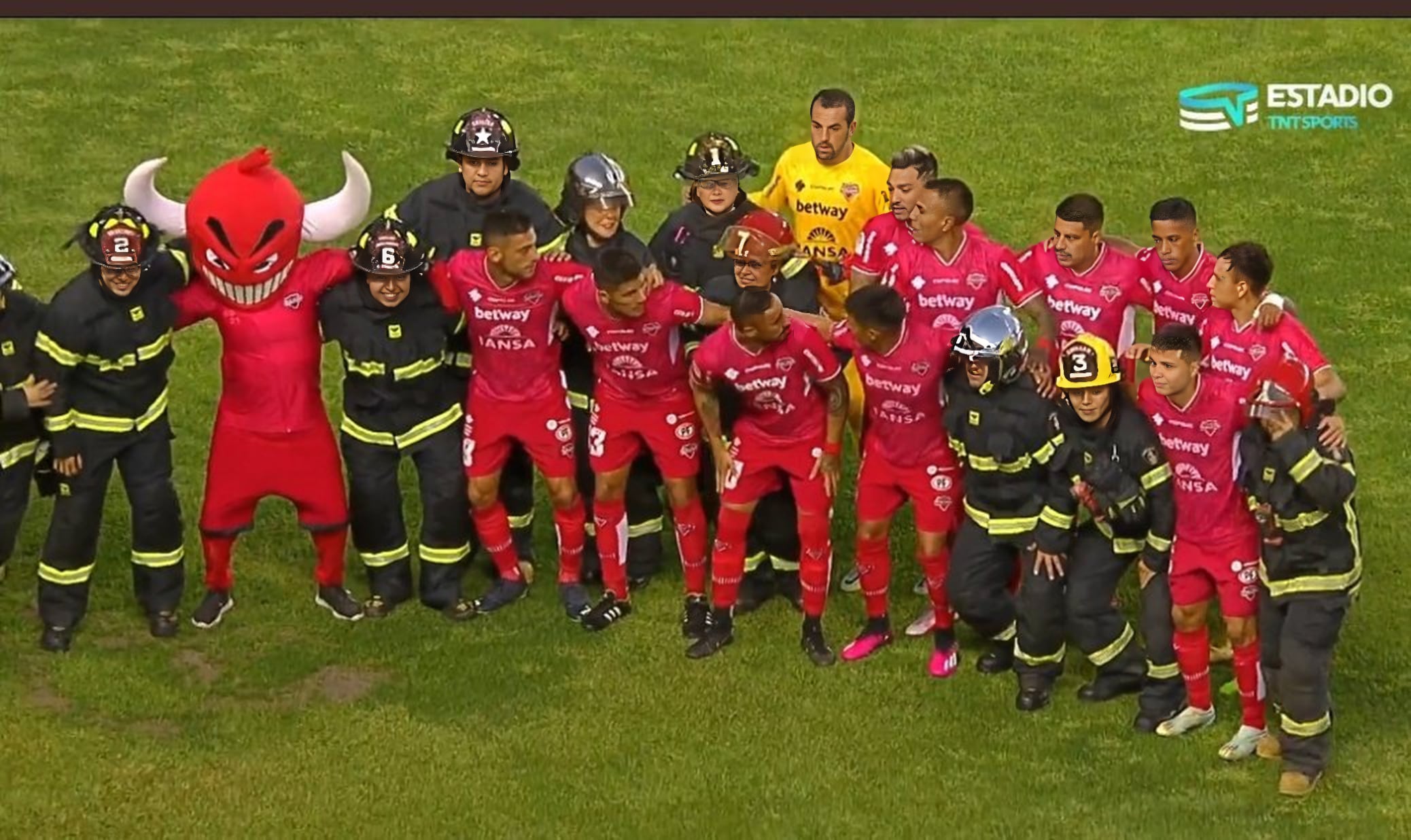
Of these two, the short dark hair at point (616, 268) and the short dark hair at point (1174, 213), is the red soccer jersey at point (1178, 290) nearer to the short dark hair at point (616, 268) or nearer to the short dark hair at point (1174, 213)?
the short dark hair at point (1174, 213)

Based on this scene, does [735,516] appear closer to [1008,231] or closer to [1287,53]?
[1008,231]

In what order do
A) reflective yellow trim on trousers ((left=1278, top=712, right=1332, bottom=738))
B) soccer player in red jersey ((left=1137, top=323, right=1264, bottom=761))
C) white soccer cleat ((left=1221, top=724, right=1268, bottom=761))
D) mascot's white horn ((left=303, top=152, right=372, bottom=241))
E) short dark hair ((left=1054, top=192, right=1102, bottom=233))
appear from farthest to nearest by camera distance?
mascot's white horn ((left=303, top=152, right=372, bottom=241))
short dark hair ((left=1054, top=192, right=1102, bottom=233))
white soccer cleat ((left=1221, top=724, right=1268, bottom=761))
soccer player in red jersey ((left=1137, top=323, right=1264, bottom=761))
reflective yellow trim on trousers ((left=1278, top=712, right=1332, bottom=738))

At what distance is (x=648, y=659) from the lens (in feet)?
Answer: 38.8

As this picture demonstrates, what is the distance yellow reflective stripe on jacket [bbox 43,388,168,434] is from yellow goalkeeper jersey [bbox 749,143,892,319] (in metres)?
3.66

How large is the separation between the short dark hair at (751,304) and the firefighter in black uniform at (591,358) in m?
0.66

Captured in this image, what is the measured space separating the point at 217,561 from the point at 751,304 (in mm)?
3362

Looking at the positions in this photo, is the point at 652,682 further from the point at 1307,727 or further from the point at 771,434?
the point at 1307,727

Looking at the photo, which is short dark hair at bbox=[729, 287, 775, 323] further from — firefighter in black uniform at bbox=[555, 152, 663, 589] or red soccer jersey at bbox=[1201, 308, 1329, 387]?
red soccer jersey at bbox=[1201, 308, 1329, 387]

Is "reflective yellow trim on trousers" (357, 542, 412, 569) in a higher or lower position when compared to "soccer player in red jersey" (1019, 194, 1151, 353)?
lower

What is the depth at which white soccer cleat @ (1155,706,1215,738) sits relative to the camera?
1095 cm

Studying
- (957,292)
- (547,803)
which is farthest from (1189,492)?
(547,803)

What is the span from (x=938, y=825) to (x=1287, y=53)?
458 inches

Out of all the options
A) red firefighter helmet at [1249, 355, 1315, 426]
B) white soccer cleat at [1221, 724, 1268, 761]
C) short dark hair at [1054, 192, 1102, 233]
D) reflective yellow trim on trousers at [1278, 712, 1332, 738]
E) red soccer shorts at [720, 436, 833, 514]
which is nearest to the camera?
red firefighter helmet at [1249, 355, 1315, 426]

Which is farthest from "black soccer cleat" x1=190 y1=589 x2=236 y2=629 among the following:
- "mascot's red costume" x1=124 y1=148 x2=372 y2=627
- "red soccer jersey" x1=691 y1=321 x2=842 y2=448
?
"red soccer jersey" x1=691 y1=321 x2=842 y2=448
